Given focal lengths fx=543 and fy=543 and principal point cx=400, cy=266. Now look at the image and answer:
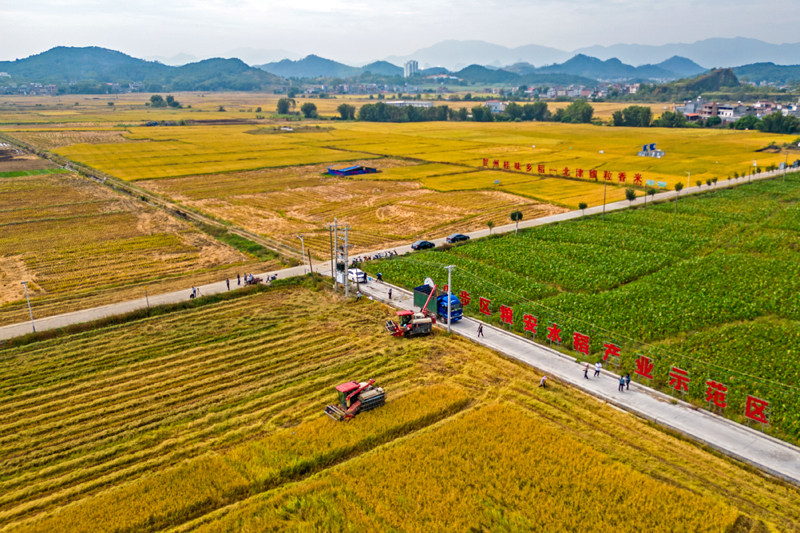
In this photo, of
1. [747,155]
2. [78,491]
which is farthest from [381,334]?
[747,155]

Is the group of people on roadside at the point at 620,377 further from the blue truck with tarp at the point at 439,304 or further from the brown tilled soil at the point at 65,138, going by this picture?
the brown tilled soil at the point at 65,138

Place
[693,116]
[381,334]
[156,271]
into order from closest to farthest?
[381,334] → [156,271] → [693,116]

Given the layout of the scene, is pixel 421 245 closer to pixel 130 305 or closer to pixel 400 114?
pixel 130 305

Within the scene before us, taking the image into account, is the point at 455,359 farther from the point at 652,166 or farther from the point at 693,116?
the point at 693,116

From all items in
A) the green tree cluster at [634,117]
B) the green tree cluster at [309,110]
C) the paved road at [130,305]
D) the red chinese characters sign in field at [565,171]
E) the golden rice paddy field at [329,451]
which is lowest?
the golden rice paddy field at [329,451]

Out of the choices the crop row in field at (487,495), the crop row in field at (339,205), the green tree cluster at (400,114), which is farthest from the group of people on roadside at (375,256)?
the green tree cluster at (400,114)

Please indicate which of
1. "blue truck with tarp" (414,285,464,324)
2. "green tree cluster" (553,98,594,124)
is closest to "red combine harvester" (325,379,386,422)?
"blue truck with tarp" (414,285,464,324)
